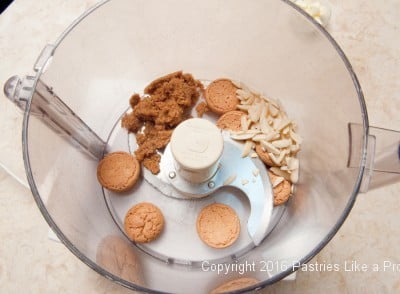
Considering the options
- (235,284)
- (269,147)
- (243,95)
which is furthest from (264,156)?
(235,284)

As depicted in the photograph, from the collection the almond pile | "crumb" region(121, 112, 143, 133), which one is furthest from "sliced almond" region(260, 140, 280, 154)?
"crumb" region(121, 112, 143, 133)

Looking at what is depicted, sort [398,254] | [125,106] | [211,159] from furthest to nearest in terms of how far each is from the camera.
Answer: [125,106] < [398,254] < [211,159]

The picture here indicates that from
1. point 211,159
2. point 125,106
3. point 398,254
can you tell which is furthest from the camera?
point 125,106

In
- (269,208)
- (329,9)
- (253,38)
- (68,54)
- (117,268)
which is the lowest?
(117,268)

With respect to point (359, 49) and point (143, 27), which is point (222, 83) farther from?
point (359, 49)

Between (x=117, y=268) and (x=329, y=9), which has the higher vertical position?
(x=329, y=9)

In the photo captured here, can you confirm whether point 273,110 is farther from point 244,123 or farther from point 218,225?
point 218,225

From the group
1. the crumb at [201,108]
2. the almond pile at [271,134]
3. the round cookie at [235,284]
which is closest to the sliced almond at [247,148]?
the almond pile at [271,134]

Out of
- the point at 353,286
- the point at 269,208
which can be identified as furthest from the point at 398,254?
the point at 269,208
